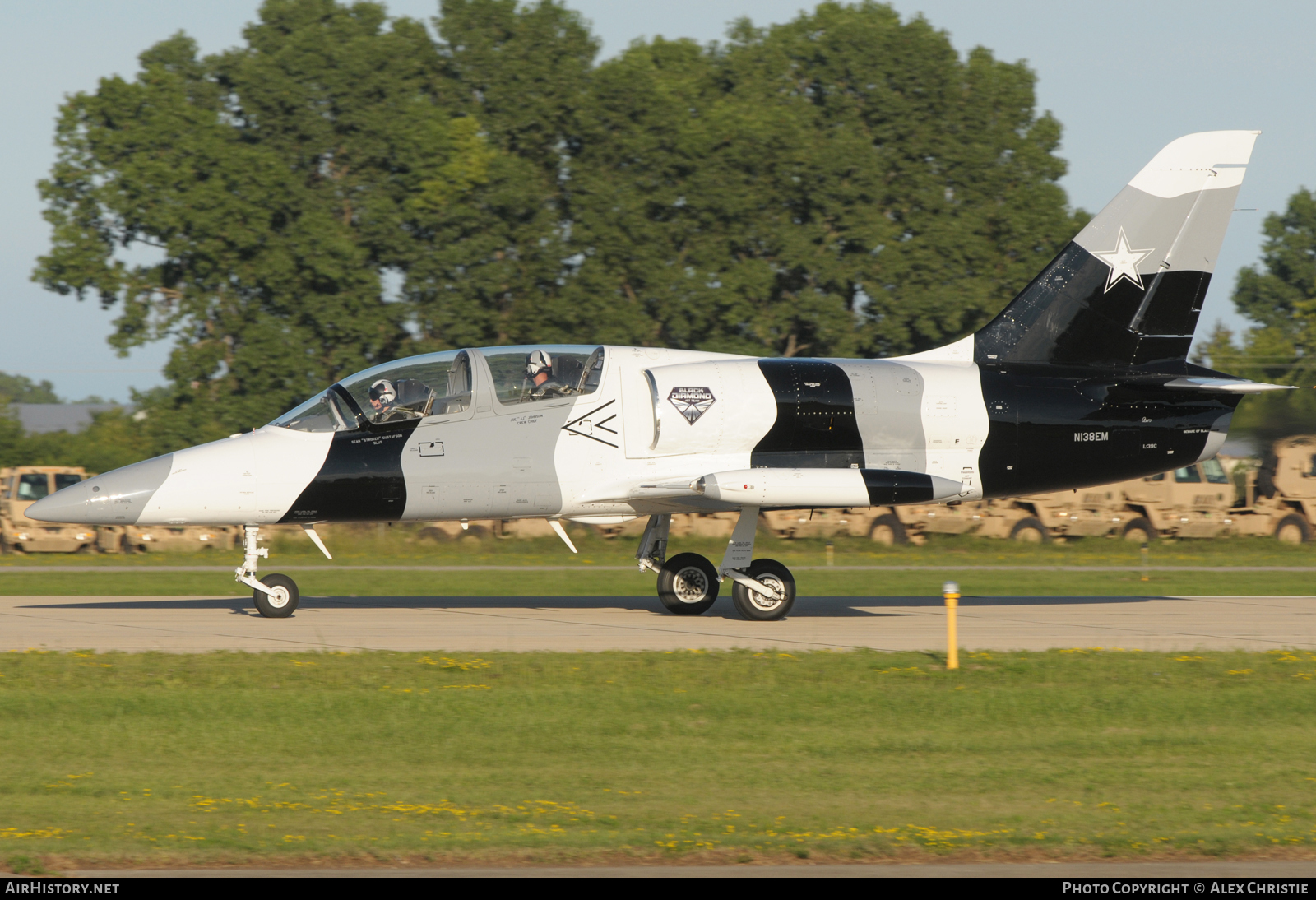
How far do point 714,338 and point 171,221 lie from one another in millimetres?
17670

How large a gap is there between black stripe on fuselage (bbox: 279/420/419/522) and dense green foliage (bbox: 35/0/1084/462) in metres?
27.0

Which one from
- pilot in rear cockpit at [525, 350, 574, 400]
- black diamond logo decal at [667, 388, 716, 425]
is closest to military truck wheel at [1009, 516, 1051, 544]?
black diamond logo decal at [667, 388, 716, 425]

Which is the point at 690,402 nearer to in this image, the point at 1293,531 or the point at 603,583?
the point at 603,583

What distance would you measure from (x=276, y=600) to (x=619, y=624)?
14.3 ft

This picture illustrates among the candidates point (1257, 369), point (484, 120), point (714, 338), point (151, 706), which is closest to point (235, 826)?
point (151, 706)

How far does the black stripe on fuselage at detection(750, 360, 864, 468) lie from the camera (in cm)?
1652

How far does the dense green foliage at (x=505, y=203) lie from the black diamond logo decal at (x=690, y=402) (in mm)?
26165

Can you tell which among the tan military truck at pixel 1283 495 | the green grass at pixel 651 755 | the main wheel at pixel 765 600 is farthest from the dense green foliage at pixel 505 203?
the green grass at pixel 651 755

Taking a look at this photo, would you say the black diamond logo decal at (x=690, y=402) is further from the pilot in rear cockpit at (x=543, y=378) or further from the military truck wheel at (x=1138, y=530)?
the military truck wheel at (x=1138, y=530)

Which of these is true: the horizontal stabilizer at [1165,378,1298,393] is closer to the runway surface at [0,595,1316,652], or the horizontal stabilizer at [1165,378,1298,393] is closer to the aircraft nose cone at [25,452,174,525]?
the runway surface at [0,595,1316,652]

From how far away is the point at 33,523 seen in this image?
33562 mm

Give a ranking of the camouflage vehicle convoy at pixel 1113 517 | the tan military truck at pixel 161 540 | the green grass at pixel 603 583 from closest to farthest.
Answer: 1. the green grass at pixel 603 583
2. the tan military truck at pixel 161 540
3. the camouflage vehicle convoy at pixel 1113 517

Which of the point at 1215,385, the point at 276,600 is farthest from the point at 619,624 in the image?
the point at 1215,385

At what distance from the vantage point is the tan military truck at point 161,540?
34156 millimetres
